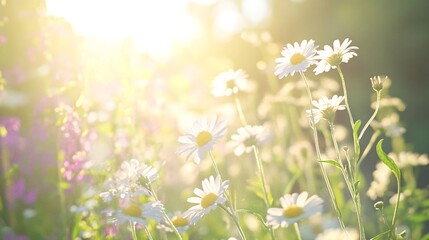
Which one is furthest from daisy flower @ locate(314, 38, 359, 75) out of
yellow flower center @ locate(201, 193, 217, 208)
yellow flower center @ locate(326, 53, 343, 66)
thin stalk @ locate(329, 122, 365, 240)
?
yellow flower center @ locate(201, 193, 217, 208)

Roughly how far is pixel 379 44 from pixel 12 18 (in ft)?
25.1

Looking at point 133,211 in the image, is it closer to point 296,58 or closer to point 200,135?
point 200,135

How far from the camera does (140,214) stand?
129cm

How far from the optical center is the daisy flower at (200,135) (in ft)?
4.42

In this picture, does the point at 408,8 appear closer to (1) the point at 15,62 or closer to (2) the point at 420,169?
(2) the point at 420,169

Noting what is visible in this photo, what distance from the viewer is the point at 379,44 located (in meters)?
9.52

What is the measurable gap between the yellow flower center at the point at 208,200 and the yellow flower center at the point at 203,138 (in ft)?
0.40

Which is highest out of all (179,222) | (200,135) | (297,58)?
(297,58)

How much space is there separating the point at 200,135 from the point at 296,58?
0.93 ft

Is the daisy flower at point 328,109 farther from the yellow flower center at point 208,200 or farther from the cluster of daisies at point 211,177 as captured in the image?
the yellow flower center at point 208,200

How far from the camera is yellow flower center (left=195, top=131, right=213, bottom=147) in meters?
1.36

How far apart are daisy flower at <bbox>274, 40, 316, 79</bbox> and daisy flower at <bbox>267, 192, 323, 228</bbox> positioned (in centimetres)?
30

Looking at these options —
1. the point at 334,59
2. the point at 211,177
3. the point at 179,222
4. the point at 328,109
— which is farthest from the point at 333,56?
the point at 179,222

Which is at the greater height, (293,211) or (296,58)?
(296,58)
